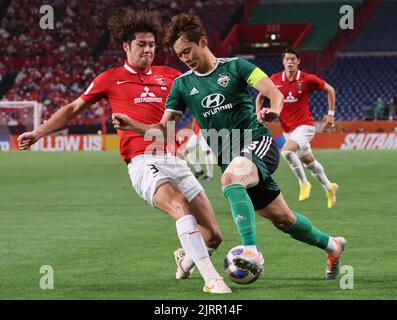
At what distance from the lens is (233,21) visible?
44562 millimetres

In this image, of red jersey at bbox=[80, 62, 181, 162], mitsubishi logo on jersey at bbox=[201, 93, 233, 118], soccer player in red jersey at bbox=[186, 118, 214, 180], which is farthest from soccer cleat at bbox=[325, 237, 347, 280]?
soccer player in red jersey at bbox=[186, 118, 214, 180]

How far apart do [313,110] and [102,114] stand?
9246 millimetres

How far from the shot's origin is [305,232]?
745 centimetres

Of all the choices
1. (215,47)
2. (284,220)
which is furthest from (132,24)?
(215,47)

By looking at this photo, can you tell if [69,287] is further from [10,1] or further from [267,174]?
[10,1]

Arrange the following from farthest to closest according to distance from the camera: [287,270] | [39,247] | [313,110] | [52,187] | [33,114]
→ [313,110] → [33,114] → [52,187] → [39,247] → [287,270]

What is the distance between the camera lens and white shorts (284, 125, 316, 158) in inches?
615

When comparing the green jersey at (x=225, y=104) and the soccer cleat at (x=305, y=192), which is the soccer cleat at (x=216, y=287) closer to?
the green jersey at (x=225, y=104)

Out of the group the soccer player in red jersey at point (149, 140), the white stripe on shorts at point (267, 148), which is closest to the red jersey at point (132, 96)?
the soccer player in red jersey at point (149, 140)

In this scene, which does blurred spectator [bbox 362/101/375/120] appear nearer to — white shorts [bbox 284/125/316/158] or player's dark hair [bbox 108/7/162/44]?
white shorts [bbox 284/125/316/158]

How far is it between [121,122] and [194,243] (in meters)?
1.06

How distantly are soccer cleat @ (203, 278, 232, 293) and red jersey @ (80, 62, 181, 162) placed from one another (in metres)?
1.47

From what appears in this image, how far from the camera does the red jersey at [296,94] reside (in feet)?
51.4

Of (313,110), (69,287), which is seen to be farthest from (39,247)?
(313,110)
